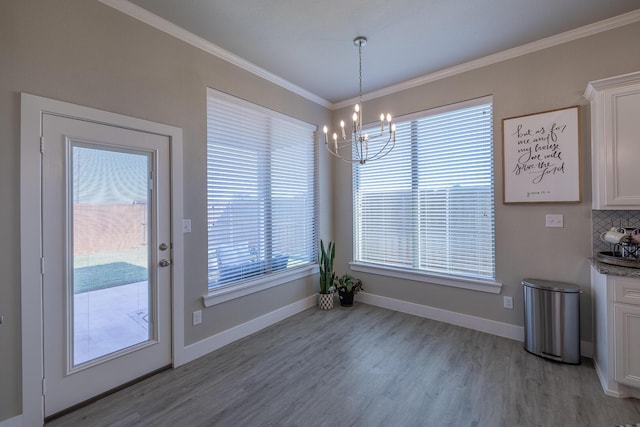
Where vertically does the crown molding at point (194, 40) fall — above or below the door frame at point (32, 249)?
above

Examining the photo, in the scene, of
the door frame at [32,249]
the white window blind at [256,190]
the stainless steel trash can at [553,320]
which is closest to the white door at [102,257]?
the door frame at [32,249]

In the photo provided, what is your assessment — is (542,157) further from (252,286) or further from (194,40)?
(194,40)

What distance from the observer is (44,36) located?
1.80 meters

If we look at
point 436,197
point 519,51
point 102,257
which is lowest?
point 102,257

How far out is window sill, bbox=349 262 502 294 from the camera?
3.01 metres

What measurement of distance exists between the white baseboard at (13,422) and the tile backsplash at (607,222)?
172 inches

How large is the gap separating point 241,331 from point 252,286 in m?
0.47

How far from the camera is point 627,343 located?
6.39 ft

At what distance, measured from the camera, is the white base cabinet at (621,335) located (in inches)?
75.7

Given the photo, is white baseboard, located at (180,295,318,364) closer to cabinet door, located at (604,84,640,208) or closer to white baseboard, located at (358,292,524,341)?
white baseboard, located at (358,292,524,341)

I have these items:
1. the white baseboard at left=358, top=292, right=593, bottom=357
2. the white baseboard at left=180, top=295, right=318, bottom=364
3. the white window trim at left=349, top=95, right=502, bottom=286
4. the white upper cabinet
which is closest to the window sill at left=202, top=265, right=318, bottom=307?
the white baseboard at left=180, top=295, right=318, bottom=364

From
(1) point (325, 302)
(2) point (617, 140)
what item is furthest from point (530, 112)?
(1) point (325, 302)

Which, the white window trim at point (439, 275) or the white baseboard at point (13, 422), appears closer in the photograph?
the white baseboard at point (13, 422)

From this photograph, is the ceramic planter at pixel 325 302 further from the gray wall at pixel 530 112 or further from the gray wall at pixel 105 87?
the gray wall at pixel 530 112
